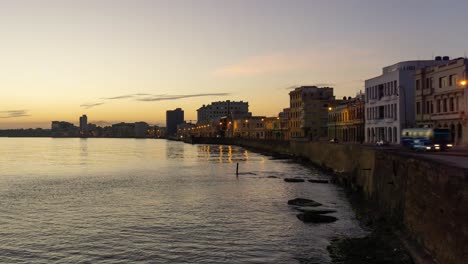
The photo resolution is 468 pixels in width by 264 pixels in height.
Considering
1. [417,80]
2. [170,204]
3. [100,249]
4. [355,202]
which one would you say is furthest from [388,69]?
[100,249]

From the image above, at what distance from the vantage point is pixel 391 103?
9088cm

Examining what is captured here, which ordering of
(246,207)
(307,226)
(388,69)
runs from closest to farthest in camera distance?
(307,226) → (246,207) → (388,69)

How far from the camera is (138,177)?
8175 cm

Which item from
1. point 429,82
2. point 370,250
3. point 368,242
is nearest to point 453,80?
point 429,82

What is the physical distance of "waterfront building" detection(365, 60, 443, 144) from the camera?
86688 mm

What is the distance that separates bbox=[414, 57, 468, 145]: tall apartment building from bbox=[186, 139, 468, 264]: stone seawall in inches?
894

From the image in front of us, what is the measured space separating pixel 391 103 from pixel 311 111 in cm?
7495

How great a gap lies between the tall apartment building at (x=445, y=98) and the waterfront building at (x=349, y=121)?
25323mm

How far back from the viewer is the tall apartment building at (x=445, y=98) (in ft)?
220

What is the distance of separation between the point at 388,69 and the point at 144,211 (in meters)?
76.5

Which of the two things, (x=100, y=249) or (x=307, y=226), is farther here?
(x=307, y=226)

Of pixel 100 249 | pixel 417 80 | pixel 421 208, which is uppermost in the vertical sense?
pixel 417 80

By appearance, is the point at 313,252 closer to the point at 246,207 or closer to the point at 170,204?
the point at 246,207

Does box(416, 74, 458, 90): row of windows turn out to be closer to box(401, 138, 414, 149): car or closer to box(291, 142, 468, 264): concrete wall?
box(401, 138, 414, 149): car
